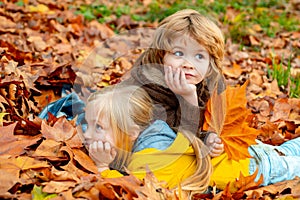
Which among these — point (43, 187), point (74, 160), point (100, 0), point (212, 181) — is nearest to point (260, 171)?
point (212, 181)

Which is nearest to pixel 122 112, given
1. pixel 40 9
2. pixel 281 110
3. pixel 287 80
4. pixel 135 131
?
pixel 135 131

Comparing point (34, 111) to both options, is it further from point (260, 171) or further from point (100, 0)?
point (100, 0)

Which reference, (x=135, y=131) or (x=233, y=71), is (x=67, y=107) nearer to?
(x=135, y=131)

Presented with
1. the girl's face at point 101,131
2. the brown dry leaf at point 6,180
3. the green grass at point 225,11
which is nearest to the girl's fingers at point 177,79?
the girl's face at point 101,131

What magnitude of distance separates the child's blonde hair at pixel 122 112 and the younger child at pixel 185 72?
97mm

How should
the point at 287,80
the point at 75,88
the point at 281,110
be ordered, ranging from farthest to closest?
the point at 287,80, the point at 281,110, the point at 75,88

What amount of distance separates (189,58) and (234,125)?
1.36ft

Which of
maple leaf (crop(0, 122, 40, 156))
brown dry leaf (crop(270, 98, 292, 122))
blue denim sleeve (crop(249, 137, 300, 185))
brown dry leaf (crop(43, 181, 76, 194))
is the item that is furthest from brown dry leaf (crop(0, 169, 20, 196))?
brown dry leaf (crop(270, 98, 292, 122))

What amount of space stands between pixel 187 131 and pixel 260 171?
469 mm

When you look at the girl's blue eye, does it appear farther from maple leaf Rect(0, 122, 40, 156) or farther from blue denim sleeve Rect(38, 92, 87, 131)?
blue denim sleeve Rect(38, 92, 87, 131)

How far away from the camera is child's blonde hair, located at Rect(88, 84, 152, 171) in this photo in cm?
237

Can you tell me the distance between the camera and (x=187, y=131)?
98.1 inches

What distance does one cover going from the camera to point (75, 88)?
3227 mm

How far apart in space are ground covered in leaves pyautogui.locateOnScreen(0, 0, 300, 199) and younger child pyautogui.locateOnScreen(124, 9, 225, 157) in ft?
0.58
